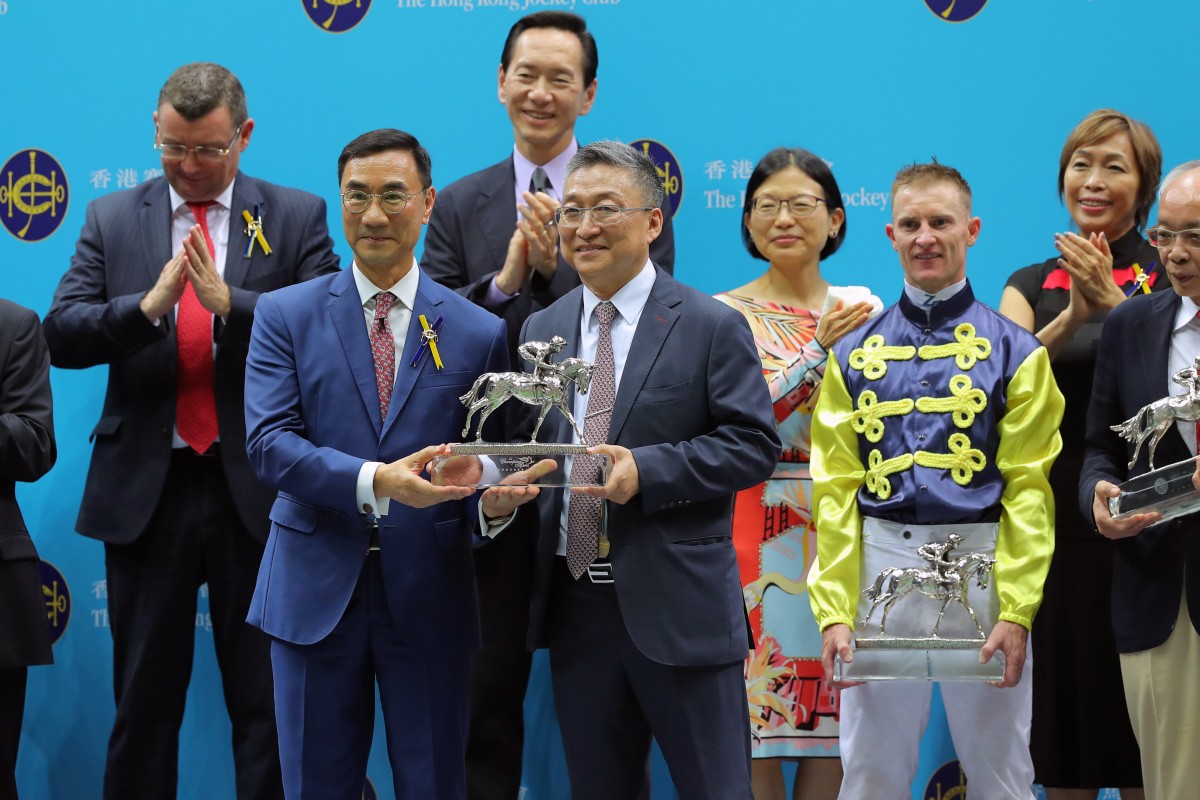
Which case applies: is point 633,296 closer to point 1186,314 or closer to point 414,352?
point 414,352

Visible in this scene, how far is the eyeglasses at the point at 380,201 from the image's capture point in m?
3.38

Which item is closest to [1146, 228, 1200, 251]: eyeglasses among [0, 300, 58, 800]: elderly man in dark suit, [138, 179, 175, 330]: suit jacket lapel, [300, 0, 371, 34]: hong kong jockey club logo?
[138, 179, 175, 330]: suit jacket lapel

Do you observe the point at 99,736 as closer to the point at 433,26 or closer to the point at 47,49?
the point at 47,49

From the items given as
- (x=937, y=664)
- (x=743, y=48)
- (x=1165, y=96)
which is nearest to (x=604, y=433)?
(x=937, y=664)

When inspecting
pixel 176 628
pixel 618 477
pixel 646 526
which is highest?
pixel 618 477

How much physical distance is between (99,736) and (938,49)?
4052mm

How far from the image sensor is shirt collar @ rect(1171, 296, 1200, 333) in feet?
11.7

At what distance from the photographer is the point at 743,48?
516cm

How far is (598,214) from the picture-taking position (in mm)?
3373

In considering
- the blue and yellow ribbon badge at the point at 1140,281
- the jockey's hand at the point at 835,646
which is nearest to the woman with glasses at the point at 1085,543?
the blue and yellow ribbon badge at the point at 1140,281

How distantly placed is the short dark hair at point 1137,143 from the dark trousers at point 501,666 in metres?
2.09

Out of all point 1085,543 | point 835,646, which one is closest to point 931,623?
point 835,646

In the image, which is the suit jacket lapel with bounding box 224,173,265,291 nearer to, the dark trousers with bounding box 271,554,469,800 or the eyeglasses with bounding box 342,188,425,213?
the eyeglasses with bounding box 342,188,425,213

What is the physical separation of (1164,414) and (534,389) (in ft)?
4.94
